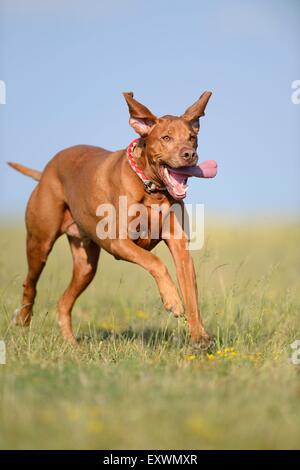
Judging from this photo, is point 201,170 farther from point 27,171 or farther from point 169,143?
point 27,171

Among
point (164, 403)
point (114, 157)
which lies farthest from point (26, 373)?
point (114, 157)

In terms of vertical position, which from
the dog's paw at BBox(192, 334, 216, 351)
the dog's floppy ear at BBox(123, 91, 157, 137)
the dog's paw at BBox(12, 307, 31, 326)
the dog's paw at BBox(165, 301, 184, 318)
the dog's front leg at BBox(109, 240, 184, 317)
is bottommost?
the dog's paw at BBox(12, 307, 31, 326)

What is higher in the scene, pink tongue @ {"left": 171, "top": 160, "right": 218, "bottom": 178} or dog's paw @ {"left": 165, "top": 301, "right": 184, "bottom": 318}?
pink tongue @ {"left": 171, "top": 160, "right": 218, "bottom": 178}

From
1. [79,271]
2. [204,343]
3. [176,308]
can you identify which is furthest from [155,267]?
[79,271]

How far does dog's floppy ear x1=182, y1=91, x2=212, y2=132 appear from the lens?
278 inches

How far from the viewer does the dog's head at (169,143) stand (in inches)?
264

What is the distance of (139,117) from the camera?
699 cm

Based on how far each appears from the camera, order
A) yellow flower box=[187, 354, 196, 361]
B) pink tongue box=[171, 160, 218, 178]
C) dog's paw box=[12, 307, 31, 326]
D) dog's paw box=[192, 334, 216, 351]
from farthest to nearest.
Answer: dog's paw box=[12, 307, 31, 326], pink tongue box=[171, 160, 218, 178], dog's paw box=[192, 334, 216, 351], yellow flower box=[187, 354, 196, 361]

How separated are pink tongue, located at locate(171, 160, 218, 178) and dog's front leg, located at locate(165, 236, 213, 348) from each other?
60 centimetres

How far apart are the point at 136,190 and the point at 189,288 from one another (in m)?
0.99

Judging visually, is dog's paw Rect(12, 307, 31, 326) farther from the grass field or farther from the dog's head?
the dog's head

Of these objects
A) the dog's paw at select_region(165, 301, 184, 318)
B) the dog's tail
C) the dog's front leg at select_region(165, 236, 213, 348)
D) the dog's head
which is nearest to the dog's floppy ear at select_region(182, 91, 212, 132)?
the dog's head
